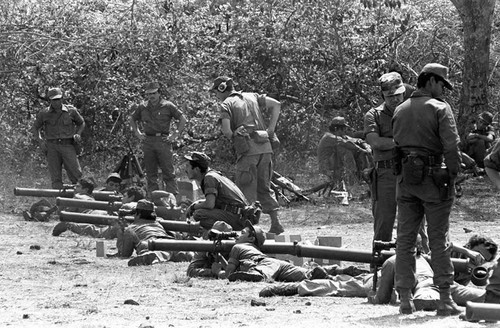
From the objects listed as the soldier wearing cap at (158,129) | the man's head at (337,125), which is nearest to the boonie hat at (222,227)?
the soldier wearing cap at (158,129)

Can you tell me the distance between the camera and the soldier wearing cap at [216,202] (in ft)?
43.2

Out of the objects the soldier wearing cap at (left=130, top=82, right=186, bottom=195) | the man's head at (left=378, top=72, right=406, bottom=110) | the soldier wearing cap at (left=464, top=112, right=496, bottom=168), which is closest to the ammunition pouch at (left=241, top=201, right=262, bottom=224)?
the man's head at (left=378, top=72, right=406, bottom=110)

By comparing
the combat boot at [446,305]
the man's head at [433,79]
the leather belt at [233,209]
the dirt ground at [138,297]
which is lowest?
the dirt ground at [138,297]

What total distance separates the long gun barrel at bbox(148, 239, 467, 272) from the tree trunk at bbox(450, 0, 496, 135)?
10205 millimetres

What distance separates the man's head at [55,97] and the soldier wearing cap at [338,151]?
13.2ft

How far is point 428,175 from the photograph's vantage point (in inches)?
348

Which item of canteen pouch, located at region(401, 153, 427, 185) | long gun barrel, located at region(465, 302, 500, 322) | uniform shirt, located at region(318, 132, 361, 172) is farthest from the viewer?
uniform shirt, located at region(318, 132, 361, 172)

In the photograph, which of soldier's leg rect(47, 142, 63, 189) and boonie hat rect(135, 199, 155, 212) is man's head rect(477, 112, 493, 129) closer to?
soldier's leg rect(47, 142, 63, 189)

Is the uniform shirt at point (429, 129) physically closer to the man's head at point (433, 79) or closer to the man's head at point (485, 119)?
the man's head at point (433, 79)

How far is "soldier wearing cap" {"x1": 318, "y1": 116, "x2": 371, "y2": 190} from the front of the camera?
1878 centimetres

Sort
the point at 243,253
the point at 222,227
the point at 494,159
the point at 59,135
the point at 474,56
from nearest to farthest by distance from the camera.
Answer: the point at 494,159 → the point at 243,253 → the point at 222,227 → the point at 59,135 → the point at 474,56

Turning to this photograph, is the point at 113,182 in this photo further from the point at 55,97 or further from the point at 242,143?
the point at 242,143

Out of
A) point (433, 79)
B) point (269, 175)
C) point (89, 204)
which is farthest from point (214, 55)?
point (433, 79)

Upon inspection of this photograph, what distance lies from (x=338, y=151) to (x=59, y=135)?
14.0 ft
